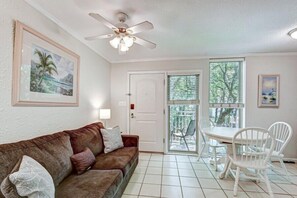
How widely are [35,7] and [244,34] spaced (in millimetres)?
2979

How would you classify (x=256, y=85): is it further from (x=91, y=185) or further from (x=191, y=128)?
(x=91, y=185)

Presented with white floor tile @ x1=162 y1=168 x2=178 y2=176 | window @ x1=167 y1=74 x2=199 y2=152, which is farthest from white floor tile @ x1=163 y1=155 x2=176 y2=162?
white floor tile @ x1=162 y1=168 x2=178 y2=176

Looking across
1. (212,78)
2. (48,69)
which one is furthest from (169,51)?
(48,69)

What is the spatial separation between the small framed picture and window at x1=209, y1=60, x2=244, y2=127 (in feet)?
1.28

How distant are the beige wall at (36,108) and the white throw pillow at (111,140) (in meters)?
0.52

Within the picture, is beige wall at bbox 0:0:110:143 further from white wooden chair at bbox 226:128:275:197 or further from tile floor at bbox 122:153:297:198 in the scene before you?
white wooden chair at bbox 226:128:275:197

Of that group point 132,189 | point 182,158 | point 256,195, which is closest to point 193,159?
point 182,158

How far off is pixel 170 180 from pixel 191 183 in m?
0.33

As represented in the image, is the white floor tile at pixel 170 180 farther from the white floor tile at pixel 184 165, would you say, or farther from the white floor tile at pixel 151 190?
the white floor tile at pixel 184 165

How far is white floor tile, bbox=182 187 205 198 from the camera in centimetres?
228

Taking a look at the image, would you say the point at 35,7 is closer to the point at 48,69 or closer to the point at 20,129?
the point at 48,69

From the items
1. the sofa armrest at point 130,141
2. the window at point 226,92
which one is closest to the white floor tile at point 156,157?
the sofa armrest at point 130,141

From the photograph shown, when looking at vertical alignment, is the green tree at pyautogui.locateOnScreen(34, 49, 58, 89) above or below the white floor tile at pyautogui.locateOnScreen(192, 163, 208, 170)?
above

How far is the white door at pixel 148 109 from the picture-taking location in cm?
425
